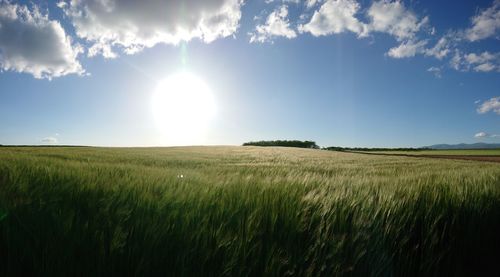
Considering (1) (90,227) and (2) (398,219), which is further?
(2) (398,219)

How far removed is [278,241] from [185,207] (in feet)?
1.91

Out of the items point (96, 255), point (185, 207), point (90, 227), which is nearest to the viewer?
point (96, 255)

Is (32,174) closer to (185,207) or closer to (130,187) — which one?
(130,187)

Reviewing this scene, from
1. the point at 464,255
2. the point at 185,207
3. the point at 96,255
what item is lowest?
the point at 464,255

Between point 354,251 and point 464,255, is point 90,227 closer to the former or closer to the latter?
point 354,251

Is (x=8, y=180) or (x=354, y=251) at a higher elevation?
(x=8, y=180)

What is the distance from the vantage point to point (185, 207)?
1.65 metres

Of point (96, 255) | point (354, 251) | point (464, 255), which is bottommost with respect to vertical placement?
point (464, 255)

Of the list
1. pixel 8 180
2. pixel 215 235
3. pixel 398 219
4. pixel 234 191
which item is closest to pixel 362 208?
pixel 398 219

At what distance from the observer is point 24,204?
1.55 metres

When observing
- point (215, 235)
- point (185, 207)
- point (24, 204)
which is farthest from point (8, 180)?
point (215, 235)

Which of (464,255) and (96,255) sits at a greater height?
(96,255)

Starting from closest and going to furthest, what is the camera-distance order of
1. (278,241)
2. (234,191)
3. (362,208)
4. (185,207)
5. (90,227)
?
1. (90,227)
2. (278,241)
3. (185,207)
4. (362,208)
5. (234,191)

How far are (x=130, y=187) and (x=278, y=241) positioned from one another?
114cm
